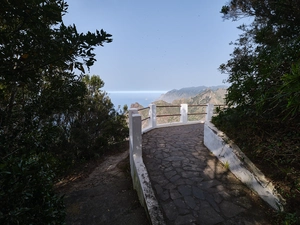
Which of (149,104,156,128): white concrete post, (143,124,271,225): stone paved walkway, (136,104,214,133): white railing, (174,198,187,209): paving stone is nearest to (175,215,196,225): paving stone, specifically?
(143,124,271,225): stone paved walkway

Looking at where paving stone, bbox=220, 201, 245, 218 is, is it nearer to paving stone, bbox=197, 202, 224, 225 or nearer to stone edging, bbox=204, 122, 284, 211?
paving stone, bbox=197, 202, 224, 225

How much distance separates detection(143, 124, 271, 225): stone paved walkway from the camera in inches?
81.7

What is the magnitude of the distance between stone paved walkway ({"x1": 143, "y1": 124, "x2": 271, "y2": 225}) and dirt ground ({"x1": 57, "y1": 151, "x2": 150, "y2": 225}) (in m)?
0.50

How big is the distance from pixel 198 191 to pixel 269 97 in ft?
5.95

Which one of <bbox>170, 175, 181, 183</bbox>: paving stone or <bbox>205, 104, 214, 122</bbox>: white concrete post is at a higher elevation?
<bbox>205, 104, 214, 122</bbox>: white concrete post

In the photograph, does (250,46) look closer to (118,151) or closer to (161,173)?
(161,173)

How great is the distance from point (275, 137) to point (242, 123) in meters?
0.66

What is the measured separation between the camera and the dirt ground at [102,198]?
7.98ft

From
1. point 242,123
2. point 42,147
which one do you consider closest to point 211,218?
point 242,123

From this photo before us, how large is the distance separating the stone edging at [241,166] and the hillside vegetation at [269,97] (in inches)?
4.3

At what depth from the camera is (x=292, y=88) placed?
0.84 m

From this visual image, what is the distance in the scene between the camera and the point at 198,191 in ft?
8.32

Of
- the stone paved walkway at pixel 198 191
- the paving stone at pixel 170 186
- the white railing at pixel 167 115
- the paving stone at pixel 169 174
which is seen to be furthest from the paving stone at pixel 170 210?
the white railing at pixel 167 115

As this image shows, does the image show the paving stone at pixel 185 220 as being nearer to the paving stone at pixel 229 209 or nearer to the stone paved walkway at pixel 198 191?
the stone paved walkway at pixel 198 191
